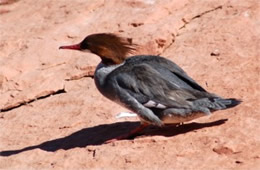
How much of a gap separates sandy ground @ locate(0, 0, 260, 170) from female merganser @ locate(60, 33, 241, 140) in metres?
0.20

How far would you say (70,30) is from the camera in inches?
380

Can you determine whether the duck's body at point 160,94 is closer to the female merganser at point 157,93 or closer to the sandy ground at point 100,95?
the female merganser at point 157,93

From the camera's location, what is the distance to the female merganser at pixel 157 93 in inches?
257

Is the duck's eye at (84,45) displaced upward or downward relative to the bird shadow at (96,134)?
upward

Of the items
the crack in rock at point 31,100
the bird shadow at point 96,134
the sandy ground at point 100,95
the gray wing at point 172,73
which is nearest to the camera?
the sandy ground at point 100,95

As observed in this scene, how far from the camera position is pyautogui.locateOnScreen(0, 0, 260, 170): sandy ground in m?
6.27

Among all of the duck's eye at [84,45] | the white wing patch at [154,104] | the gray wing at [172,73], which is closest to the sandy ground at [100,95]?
the white wing patch at [154,104]

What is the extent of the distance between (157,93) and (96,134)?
1022 mm

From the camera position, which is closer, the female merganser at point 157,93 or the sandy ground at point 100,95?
the sandy ground at point 100,95

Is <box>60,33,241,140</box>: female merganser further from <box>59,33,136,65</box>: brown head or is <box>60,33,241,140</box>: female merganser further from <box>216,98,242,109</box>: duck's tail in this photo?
<box>59,33,136,65</box>: brown head

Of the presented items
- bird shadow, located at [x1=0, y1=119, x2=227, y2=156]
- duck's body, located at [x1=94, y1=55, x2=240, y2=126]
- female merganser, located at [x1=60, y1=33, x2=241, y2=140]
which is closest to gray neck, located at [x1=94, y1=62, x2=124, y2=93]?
female merganser, located at [x1=60, y1=33, x2=241, y2=140]

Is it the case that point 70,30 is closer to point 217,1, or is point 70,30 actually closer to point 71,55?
point 71,55

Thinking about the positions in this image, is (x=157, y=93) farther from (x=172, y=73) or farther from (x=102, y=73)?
(x=102, y=73)

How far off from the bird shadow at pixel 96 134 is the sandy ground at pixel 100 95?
0.01m
